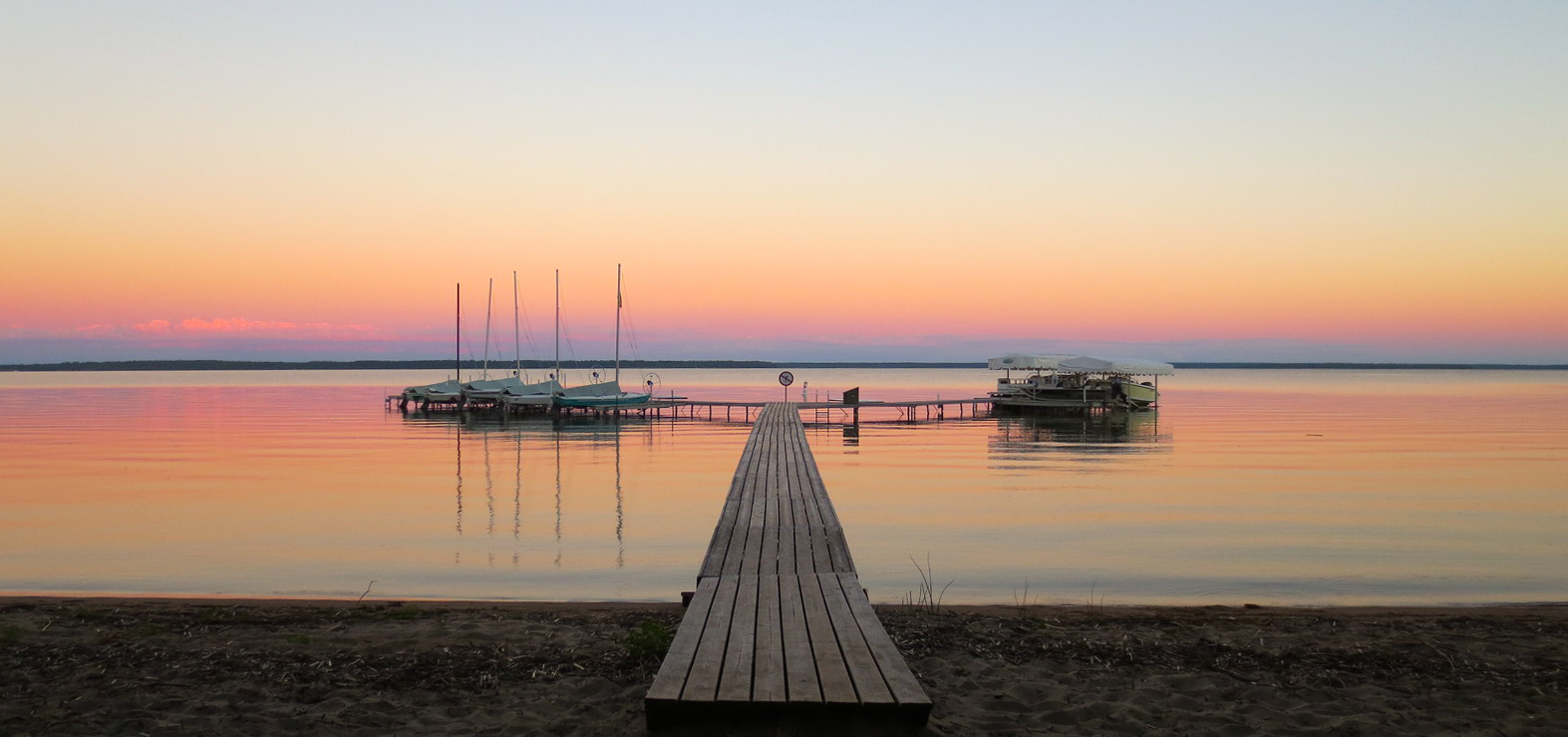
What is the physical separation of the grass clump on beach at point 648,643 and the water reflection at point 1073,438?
62.8 ft

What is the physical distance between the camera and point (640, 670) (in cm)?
708

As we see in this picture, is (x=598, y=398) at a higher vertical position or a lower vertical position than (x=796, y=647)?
lower

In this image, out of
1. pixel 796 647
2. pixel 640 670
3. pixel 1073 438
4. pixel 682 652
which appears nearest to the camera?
pixel 682 652

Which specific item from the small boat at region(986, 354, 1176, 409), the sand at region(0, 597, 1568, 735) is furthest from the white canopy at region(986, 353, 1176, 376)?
the sand at region(0, 597, 1568, 735)

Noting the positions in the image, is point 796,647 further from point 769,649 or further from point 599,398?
point 599,398

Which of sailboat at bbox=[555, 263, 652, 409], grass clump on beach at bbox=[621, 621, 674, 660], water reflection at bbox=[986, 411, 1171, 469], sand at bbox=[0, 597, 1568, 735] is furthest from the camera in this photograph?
Answer: sailboat at bbox=[555, 263, 652, 409]

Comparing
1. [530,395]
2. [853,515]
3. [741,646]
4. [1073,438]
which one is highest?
[741,646]

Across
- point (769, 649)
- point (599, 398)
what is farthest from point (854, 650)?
point (599, 398)

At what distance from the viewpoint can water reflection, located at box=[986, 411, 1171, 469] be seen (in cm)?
2967

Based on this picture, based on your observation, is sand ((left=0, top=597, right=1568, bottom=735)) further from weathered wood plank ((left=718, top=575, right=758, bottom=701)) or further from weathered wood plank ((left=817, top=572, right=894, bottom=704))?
weathered wood plank ((left=817, top=572, right=894, bottom=704))

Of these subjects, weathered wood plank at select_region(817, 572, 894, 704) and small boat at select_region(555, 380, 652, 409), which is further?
small boat at select_region(555, 380, 652, 409)

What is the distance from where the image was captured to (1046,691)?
673 centimetres

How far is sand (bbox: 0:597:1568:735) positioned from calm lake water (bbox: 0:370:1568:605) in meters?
2.45

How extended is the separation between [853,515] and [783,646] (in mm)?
11360
